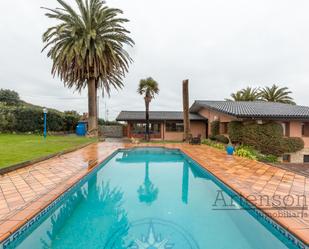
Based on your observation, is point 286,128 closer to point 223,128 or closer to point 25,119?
point 223,128

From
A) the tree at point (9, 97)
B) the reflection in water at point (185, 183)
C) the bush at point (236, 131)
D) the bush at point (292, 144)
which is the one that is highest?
the tree at point (9, 97)

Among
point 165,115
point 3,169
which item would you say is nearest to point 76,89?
point 165,115

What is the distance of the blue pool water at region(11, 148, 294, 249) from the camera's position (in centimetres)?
314

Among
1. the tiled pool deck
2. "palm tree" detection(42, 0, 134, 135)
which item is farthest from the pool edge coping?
"palm tree" detection(42, 0, 134, 135)

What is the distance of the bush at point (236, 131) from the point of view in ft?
45.7

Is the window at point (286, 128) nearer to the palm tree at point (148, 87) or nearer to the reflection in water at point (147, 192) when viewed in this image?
the palm tree at point (148, 87)

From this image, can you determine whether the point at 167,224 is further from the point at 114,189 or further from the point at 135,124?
the point at 135,124

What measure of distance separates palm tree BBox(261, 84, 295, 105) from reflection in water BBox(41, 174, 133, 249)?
107 feet

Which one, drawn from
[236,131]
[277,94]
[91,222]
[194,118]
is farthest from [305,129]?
[277,94]

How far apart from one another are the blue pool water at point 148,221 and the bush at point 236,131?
347 inches

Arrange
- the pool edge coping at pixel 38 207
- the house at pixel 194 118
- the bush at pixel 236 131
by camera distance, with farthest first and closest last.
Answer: the house at pixel 194 118, the bush at pixel 236 131, the pool edge coping at pixel 38 207

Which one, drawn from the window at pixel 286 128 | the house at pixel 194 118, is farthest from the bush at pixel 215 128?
the window at pixel 286 128

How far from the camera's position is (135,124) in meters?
23.1

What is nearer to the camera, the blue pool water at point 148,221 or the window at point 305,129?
the blue pool water at point 148,221
